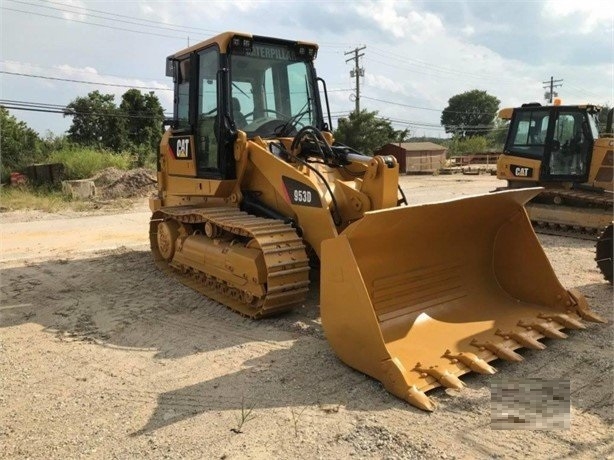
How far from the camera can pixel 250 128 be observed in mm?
6168

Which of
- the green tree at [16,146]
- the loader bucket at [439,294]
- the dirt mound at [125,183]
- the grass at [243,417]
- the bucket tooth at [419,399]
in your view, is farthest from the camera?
the green tree at [16,146]

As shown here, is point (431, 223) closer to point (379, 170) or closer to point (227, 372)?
point (379, 170)

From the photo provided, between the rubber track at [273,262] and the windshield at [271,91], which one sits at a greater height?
the windshield at [271,91]

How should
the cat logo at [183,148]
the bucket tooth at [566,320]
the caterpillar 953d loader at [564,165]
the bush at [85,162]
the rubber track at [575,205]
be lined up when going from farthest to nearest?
1. the bush at [85,162]
2. the caterpillar 953d loader at [564,165]
3. the rubber track at [575,205]
4. the cat logo at [183,148]
5. the bucket tooth at [566,320]

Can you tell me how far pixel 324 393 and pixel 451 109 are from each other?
293ft

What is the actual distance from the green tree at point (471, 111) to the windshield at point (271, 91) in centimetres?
8105

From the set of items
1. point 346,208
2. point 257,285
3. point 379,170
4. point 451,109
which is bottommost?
point 257,285

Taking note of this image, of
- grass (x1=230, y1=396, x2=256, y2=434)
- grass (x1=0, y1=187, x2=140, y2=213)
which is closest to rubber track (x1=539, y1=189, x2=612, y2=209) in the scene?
grass (x1=230, y1=396, x2=256, y2=434)

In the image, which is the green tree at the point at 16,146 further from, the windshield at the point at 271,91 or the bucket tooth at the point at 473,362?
the bucket tooth at the point at 473,362

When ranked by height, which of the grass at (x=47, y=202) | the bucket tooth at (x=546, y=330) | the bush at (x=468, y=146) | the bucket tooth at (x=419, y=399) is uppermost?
the bush at (x=468, y=146)

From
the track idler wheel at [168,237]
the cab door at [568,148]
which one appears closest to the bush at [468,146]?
the cab door at [568,148]

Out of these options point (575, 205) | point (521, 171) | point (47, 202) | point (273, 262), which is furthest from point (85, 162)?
point (273, 262)

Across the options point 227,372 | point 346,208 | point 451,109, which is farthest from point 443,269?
point 451,109

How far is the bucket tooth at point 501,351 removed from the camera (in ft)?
12.7
